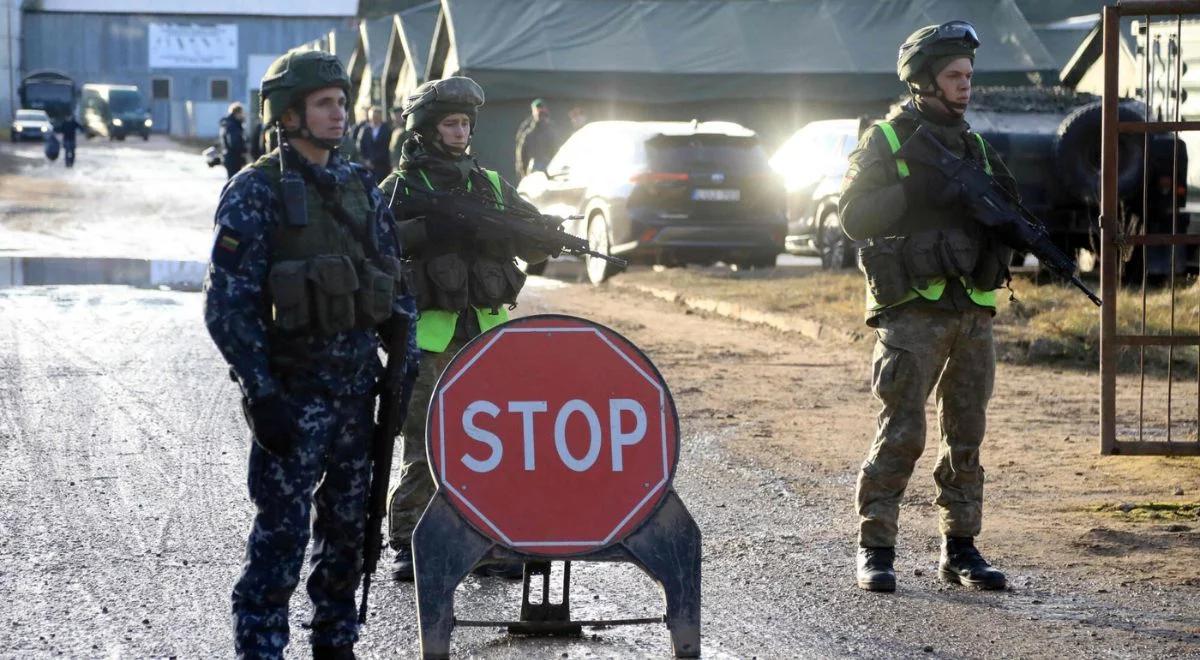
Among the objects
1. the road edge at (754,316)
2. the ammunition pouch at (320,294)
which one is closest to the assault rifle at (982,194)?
the ammunition pouch at (320,294)

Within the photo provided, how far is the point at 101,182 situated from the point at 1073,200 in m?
26.7

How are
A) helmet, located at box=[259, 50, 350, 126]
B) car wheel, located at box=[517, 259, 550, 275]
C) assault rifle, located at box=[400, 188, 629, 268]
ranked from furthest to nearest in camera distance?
car wheel, located at box=[517, 259, 550, 275] → assault rifle, located at box=[400, 188, 629, 268] → helmet, located at box=[259, 50, 350, 126]

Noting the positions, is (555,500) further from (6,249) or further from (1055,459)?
→ (6,249)

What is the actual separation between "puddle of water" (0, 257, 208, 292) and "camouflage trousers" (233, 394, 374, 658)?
36.6ft

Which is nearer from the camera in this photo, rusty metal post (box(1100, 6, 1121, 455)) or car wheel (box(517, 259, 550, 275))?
car wheel (box(517, 259, 550, 275))

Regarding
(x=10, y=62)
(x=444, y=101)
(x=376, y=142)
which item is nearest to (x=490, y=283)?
(x=444, y=101)

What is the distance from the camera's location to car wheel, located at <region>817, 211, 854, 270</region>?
17812mm

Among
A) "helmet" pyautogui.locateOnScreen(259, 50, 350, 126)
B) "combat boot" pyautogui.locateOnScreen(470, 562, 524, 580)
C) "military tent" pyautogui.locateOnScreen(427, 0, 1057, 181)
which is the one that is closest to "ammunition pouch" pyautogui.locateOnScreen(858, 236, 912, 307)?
"combat boot" pyautogui.locateOnScreen(470, 562, 524, 580)

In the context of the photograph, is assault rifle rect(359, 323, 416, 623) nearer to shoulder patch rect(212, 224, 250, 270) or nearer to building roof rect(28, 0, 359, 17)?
shoulder patch rect(212, 224, 250, 270)

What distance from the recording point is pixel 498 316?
6.23m

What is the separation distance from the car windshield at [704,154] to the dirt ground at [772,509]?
4921 mm

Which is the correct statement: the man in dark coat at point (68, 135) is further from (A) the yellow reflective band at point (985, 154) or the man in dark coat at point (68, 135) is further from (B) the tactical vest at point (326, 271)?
(B) the tactical vest at point (326, 271)

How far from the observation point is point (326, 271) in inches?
175

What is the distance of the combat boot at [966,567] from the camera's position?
5.94 m
